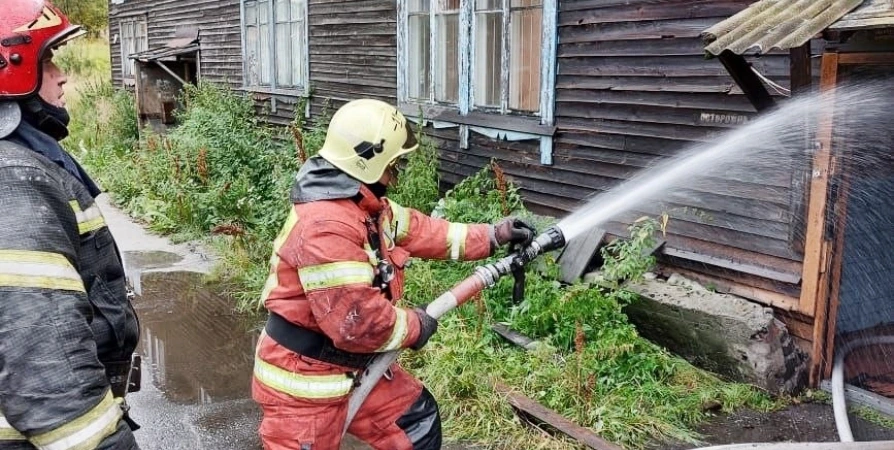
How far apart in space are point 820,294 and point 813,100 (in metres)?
1.20

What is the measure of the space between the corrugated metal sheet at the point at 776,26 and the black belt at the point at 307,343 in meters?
2.43

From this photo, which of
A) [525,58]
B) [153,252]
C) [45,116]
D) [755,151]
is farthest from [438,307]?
[153,252]

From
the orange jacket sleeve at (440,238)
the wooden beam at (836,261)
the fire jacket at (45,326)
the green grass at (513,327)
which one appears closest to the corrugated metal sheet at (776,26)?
the wooden beam at (836,261)

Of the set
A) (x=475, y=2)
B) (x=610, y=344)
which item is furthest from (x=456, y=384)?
(x=475, y=2)

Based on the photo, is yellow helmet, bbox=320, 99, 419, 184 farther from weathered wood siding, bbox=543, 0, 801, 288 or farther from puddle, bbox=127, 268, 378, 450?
weathered wood siding, bbox=543, 0, 801, 288

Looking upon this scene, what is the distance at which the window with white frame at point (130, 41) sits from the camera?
1870cm

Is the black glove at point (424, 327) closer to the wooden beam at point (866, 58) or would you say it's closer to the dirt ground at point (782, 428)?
the dirt ground at point (782, 428)

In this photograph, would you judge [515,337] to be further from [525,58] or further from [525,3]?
[525,3]

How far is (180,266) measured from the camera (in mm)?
8602

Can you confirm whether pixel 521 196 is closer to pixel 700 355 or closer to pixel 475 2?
pixel 475 2

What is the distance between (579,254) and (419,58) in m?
3.60

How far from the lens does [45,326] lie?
1.77 meters

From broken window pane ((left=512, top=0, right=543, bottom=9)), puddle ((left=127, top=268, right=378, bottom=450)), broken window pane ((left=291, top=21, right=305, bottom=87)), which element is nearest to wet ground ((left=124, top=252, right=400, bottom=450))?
puddle ((left=127, top=268, right=378, bottom=450))

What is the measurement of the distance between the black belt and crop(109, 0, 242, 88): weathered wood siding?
37.7 feet
